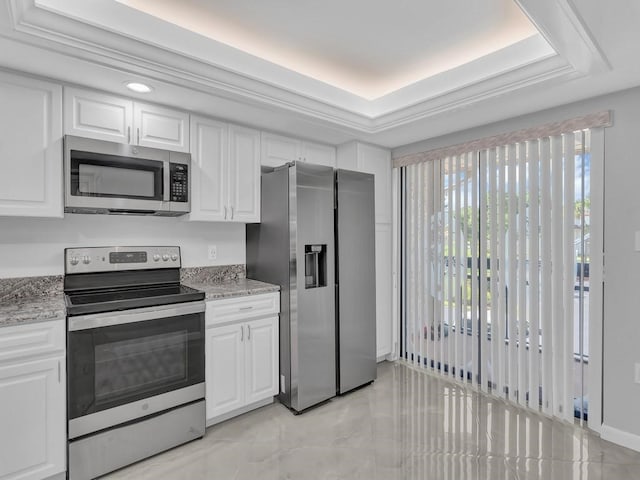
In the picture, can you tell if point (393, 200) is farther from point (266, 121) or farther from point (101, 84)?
point (101, 84)

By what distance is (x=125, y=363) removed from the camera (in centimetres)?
208

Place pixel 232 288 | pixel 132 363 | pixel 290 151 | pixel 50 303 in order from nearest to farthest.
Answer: pixel 50 303
pixel 132 363
pixel 232 288
pixel 290 151

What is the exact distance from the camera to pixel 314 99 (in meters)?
2.66

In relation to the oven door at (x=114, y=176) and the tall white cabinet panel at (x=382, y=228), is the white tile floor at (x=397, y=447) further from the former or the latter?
the oven door at (x=114, y=176)

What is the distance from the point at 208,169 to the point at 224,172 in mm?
130

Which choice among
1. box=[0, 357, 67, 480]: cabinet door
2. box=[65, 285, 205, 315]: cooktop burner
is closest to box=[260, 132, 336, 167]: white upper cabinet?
box=[65, 285, 205, 315]: cooktop burner

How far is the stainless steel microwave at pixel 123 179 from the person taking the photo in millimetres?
2129

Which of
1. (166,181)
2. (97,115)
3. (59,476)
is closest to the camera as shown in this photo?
(59,476)

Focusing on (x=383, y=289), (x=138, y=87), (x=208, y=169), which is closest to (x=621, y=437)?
(x=383, y=289)

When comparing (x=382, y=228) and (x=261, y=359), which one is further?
(x=382, y=228)

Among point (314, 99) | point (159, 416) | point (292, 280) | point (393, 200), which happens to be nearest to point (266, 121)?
point (314, 99)

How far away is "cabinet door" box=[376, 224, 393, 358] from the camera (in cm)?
361

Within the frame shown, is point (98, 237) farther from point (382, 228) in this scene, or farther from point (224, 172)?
point (382, 228)

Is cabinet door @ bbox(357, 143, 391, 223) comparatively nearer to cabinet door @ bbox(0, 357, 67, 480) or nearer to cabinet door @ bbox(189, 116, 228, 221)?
cabinet door @ bbox(189, 116, 228, 221)
